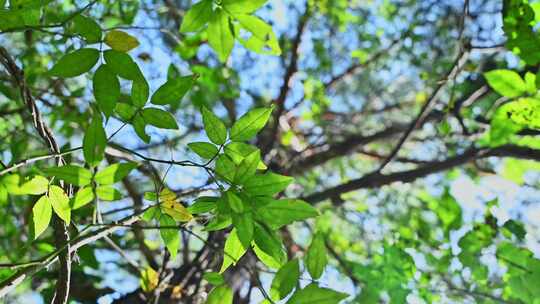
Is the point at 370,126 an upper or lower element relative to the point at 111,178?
upper

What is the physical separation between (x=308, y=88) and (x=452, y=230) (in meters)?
1.48

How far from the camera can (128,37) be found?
0.94 metres

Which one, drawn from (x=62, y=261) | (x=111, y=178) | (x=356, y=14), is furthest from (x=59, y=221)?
(x=356, y=14)

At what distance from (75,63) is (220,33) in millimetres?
259

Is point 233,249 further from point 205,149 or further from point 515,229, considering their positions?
point 515,229

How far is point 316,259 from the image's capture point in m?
0.86

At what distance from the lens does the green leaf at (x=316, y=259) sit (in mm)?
862

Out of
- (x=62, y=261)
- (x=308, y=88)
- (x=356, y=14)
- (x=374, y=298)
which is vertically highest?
(x=356, y=14)

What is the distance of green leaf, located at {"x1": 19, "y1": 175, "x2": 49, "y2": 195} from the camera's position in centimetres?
83

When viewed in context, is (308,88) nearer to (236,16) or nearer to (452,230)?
(452,230)

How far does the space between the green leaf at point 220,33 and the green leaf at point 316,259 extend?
1.23 ft

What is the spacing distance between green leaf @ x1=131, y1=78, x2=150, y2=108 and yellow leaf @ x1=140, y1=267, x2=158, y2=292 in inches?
25.2

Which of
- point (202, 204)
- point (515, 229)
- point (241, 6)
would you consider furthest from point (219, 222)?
point (515, 229)

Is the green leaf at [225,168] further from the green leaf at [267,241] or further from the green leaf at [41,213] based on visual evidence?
the green leaf at [41,213]
